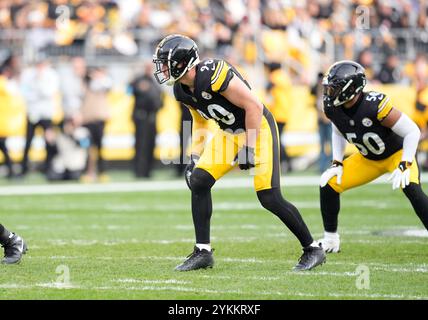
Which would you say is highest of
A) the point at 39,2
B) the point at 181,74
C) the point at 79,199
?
the point at 39,2

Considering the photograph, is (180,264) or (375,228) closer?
(180,264)

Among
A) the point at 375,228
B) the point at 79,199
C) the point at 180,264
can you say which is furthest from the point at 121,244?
the point at 79,199

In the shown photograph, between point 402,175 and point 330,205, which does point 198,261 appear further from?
point 402,175

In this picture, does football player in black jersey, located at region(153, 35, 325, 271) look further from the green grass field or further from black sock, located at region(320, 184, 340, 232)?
black sock, located at region(320, 184, 340, 232)

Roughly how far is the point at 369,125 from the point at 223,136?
1.17 meters

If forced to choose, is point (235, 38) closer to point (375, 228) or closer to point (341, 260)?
point (375, 228)

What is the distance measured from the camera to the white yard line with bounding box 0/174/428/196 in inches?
547

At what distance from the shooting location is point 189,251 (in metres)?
7.82

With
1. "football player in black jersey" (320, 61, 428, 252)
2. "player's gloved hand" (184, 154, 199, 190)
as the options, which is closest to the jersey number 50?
"football player in black jersey" (320, 61, 428, 252)

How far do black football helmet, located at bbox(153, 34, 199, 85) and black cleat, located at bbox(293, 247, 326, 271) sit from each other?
1.50 metres

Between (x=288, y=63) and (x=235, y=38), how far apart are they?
1.19 meters

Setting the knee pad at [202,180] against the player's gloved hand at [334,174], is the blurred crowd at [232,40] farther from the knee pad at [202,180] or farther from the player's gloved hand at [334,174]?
the knee pad at [202,180]
